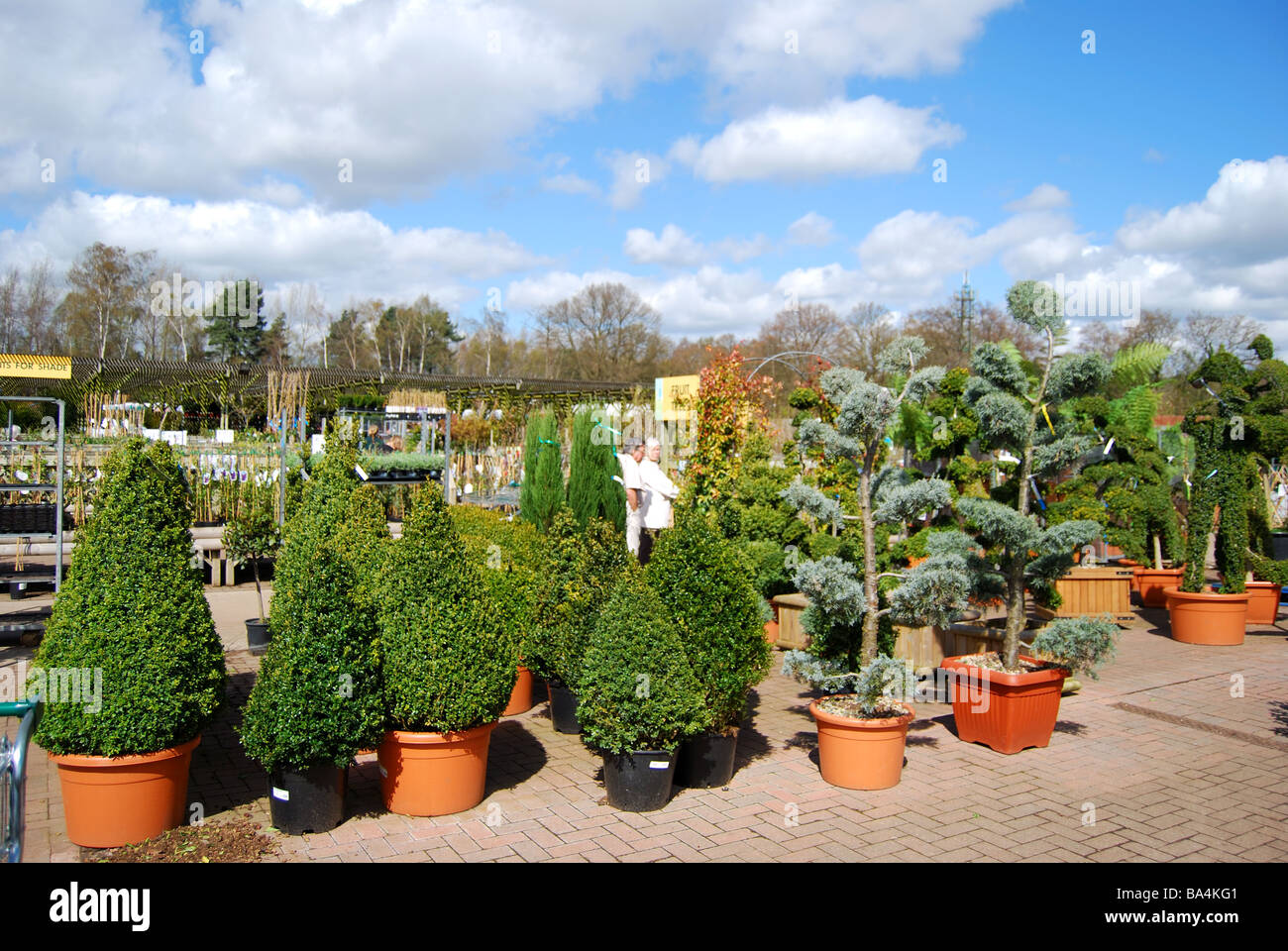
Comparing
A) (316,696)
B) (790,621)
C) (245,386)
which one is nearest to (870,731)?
(316,696)

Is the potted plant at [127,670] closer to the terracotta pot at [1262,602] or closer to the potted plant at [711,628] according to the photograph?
the potted plant at [711,628]

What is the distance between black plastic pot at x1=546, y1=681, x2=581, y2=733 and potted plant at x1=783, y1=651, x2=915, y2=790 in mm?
1777

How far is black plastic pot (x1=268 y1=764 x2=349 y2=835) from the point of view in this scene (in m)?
4.28

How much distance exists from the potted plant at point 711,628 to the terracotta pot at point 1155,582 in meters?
8.60

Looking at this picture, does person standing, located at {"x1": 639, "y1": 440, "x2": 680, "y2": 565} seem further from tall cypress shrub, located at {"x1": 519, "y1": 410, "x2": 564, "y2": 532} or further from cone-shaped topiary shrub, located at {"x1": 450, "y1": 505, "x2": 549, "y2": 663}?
cone-shaped topiary shrub, located at {"x1": 450, "y1": 505, "x2": 549, "y2": 663}

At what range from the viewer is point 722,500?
29.2 feet

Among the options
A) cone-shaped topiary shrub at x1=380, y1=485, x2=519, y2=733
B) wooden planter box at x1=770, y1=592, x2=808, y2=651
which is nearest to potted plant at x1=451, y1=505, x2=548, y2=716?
cone-shaped topiary shrub at x1=380, y1=485, x2=519, y2=733

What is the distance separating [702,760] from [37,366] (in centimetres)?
588

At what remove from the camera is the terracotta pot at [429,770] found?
4.54 meters

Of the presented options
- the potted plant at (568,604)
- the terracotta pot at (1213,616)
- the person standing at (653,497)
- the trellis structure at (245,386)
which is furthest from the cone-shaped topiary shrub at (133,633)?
the trellis structure at (245,386)

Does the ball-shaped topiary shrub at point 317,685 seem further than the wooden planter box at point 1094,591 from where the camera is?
No

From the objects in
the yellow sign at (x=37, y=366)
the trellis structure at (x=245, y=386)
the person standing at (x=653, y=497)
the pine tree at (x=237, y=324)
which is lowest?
the person standing at (x=653, y=497)
